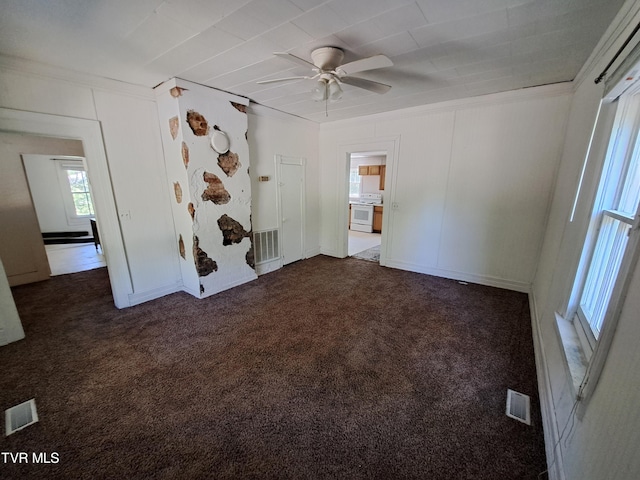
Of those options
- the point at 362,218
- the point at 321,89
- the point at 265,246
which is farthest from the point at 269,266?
the point at 362,218

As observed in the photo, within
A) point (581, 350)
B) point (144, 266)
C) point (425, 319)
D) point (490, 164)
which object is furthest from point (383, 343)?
point (144, 266)

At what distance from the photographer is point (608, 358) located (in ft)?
3.17

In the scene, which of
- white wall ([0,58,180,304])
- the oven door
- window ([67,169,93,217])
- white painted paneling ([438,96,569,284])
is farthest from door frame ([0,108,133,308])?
window ([67,169,93,217])

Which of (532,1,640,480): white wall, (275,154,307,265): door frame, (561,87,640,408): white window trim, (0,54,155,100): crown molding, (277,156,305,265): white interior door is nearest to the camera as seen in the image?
(532,1,640,480): white wall

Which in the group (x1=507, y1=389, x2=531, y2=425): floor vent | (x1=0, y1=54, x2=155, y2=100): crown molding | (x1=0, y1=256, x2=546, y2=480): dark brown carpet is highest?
(x1=0, y1=54, x2=155, y2=100): crown molding

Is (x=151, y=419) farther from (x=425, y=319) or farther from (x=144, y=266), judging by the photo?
(x=425, y=319)

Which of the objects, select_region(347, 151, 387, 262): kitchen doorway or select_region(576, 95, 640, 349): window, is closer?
select_region(576, 95, 640, 349): window

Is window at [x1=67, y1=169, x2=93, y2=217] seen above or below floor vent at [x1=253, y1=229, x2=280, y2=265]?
above

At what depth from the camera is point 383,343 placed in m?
2.26

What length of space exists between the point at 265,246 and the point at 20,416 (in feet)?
9.23

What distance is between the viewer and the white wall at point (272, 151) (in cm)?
364

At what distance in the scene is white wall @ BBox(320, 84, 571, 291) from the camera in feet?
9.53

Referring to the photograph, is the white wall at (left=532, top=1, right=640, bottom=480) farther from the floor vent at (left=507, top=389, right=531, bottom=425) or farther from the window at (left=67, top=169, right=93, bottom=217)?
the window at (left=67, top=169, right=93, bottom=217)

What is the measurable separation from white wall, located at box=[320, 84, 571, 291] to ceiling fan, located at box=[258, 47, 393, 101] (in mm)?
1605
